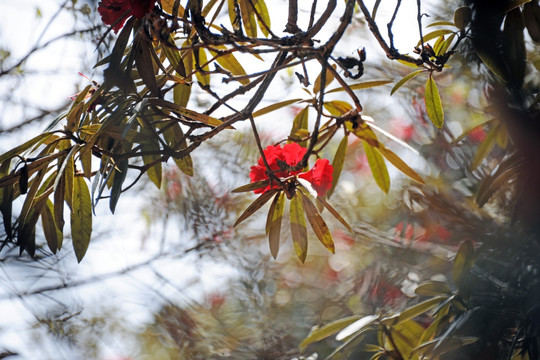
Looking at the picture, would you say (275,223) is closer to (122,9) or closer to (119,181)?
(119,181)

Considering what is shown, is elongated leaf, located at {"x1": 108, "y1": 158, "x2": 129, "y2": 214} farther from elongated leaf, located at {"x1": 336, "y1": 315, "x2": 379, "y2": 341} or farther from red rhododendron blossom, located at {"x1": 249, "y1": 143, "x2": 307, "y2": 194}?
elongated leaf, located at {"x1": 336, "y1": 315, "x2": 379, "y2": 341}

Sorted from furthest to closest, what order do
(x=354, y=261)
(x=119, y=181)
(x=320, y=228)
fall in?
(x=354, y=261)
(x=320, y=228)
(x=119, y=181)

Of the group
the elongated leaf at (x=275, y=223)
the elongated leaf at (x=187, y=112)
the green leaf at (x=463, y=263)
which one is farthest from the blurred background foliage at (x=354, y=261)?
the elongated leaf at (x=187, y=112)

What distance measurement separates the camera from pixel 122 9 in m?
0.61

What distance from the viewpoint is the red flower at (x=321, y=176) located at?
696 millimetres

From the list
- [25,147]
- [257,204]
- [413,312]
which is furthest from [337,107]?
[25,147]

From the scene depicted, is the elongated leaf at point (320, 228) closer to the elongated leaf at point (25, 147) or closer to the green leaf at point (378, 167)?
the green leaf at point (378, 167)

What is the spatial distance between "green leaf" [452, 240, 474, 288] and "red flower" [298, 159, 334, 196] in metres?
0.22

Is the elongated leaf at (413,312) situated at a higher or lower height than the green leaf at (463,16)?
lower

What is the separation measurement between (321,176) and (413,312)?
0.80ft

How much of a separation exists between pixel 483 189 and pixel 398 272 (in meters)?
0.40

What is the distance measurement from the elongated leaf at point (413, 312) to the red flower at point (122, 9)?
0.54 m

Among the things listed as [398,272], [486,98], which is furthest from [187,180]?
[486,98]

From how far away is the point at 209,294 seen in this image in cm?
142
